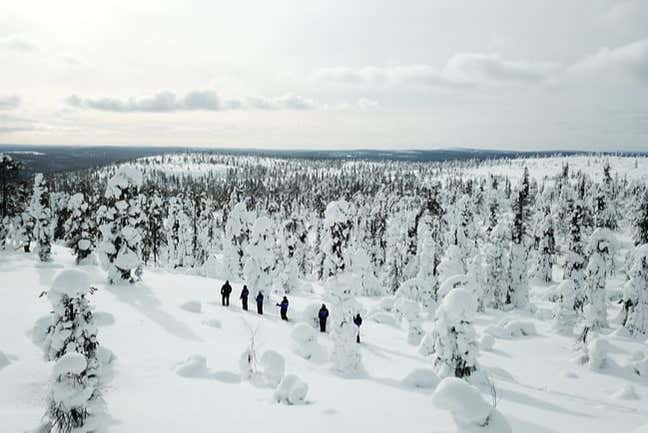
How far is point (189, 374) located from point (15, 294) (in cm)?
1276

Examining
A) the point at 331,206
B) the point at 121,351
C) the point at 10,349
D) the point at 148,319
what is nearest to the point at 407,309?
the point at 331,206

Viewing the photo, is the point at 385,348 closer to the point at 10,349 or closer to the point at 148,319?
the point at 148,319

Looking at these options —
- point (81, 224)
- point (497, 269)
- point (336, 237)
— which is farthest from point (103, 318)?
point (497, 269)

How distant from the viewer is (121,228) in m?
24.3

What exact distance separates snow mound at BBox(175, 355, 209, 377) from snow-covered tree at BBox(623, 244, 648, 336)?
104ft

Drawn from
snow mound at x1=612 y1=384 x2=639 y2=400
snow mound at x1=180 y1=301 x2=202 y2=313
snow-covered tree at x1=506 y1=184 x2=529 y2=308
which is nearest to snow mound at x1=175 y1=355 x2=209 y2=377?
snow mound at x1=180 y1=301 x2=202 y2=313

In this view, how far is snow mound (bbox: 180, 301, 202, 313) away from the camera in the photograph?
2032cm

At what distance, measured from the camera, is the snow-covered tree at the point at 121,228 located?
2352 cm

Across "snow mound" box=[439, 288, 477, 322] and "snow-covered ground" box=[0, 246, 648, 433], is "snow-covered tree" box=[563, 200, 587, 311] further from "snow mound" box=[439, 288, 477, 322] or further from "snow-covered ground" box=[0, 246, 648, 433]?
"snow mound" box=[439, 288, 477, 322]

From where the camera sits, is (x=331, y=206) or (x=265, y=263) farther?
(x=265, y=263)

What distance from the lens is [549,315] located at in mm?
38094

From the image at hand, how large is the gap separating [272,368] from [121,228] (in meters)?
16.3

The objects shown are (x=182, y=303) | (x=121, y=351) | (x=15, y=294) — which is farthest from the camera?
(x=182, y=303)

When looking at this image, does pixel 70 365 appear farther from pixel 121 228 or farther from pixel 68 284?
pixel 121 228
